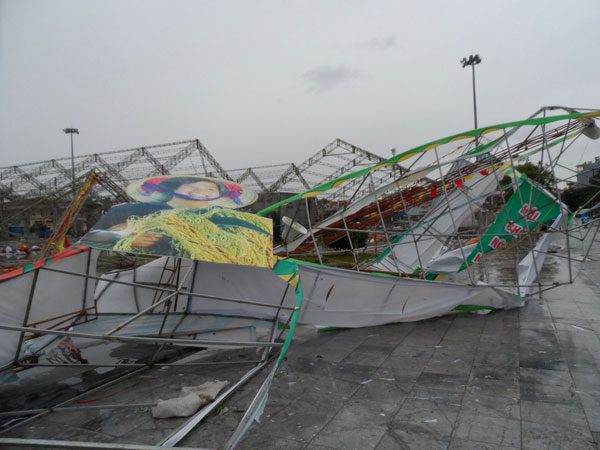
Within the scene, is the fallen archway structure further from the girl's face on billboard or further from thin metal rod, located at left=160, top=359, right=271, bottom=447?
the girl's face on billboard

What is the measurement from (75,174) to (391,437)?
42991 millimetres

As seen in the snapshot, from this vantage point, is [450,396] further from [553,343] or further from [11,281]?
[11,281]

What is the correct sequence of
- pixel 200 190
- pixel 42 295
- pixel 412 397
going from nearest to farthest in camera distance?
pixel 412 397
pixel 42 295
pixel 200 190

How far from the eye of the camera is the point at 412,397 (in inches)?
191

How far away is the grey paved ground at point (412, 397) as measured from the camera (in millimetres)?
3949

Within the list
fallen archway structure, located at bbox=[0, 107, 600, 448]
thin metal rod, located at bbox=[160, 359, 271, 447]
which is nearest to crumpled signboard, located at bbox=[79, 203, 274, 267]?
fallen archway structure, located at bbox=[0, 107, 600, 448]

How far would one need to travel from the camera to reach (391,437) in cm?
395

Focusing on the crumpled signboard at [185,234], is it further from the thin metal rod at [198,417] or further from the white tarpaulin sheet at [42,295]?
the thin metal rod at [198,417]

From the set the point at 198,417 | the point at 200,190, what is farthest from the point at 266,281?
the point at 198,417

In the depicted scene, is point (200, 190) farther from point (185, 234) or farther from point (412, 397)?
point (412, 397)

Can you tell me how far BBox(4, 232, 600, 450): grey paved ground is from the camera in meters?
3.95

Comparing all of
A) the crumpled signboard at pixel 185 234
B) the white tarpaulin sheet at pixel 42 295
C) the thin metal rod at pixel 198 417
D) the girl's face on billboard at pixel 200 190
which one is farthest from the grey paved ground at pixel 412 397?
the girl's face on billboard at pixel 200 190

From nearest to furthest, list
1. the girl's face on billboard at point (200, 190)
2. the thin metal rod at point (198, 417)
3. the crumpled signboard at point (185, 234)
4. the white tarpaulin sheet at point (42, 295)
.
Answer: the thin metal rod at point (198, 417)
the crumpled signboard at point (185, 234)
the white tarpaulin sheet at point (42, 295)
the girl's face on billboard at point (200, 190)

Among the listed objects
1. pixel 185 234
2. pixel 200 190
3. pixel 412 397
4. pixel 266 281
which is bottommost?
pixel 412 397
